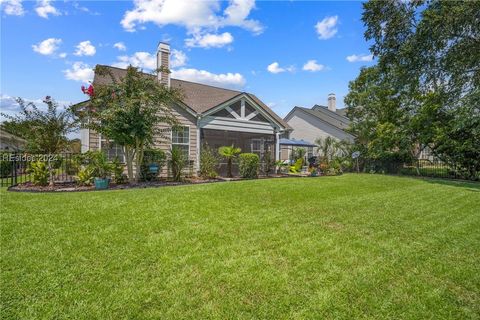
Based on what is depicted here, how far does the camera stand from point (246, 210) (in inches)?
241

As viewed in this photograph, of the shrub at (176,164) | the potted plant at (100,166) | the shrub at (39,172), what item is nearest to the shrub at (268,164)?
the shrub at (176,164)

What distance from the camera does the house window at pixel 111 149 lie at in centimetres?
1106

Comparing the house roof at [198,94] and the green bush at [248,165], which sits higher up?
the house roof at [198,94]

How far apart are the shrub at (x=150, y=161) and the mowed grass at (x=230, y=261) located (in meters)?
4.15

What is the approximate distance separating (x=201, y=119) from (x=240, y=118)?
2483mm

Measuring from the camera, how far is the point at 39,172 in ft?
29.6

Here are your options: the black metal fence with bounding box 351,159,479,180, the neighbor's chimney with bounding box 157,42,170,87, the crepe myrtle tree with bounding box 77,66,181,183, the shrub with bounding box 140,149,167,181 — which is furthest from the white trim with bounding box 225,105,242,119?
the black metal fence with bounding box 351,159,479,180

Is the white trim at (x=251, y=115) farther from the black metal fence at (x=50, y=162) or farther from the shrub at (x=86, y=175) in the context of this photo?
the black metal fence at (x=50, y=162)

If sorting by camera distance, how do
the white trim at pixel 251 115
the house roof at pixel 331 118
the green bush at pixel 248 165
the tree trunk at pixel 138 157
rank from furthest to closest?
the house roof at pixel 331 118
the white trim at pixel 251 115
the green bush at pixel 248 165
the tree trunk at pixel 138 157

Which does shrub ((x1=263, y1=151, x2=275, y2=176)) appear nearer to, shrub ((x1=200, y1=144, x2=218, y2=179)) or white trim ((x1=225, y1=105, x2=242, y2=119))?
white trim ((x1=225, y1=105, x2=242, y2=119))

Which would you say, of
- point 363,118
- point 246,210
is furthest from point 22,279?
point 363,118

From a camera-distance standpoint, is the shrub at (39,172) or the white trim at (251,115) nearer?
the shrub at (39,172)

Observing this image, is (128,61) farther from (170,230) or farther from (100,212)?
(170,230)

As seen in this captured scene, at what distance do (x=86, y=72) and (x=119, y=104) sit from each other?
15.8 feet
